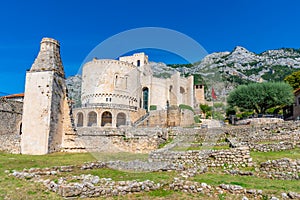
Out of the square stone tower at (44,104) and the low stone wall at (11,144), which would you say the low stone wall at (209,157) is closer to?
the square stone tower at (44,104)

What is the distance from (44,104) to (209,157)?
498 inches

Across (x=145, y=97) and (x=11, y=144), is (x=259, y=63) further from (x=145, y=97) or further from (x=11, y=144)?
(x=11, y=144)

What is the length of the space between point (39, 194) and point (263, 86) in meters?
37.8

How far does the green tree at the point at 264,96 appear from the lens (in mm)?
36125

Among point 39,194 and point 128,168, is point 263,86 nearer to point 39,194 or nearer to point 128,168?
point 128,168

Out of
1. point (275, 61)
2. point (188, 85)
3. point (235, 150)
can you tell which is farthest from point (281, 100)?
point (275, 61)

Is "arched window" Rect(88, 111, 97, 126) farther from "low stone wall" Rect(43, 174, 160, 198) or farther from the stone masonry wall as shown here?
"low stone wall" Rect(43, 174, 160, 198)

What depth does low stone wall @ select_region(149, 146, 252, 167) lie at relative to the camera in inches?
457

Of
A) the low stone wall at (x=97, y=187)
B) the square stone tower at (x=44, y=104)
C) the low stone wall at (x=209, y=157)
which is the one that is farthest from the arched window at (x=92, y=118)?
the low stone wall at (x=97, y=187)

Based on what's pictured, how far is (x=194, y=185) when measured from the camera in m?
7.98

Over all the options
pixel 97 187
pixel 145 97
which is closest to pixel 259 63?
pixel 145 97

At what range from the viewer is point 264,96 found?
36.7 metres

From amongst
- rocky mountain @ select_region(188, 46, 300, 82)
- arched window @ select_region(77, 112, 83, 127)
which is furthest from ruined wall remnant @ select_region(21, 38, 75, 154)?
rocky mountain @ select_region(188, 46, 300, 82)

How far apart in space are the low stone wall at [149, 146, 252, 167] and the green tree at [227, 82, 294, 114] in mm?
27915
